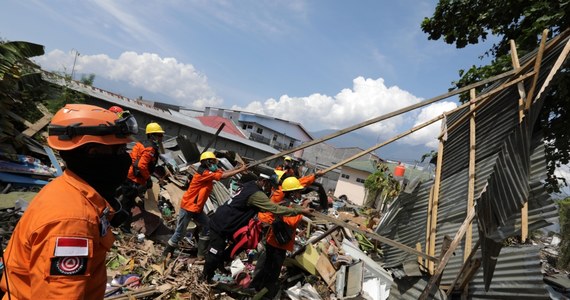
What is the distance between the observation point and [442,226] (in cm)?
373

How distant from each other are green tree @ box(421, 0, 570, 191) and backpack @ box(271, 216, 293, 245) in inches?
157

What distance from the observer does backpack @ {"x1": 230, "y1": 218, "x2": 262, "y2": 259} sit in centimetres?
540

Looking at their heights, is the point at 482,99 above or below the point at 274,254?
above

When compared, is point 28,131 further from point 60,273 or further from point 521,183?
point 521,183

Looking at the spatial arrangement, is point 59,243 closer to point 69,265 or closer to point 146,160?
point 69,265

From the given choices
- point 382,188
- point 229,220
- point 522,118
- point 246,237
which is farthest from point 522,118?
point 382,188

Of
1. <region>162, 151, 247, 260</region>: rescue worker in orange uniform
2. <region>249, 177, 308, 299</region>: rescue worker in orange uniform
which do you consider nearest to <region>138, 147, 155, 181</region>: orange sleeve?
<region>162, 151, 247, 260</region>: rescue worker in orange uniform

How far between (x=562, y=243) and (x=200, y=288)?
13.4m

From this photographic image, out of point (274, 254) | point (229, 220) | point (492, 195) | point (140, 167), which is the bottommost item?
point (274, 254)

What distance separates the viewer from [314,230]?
919 centimetres

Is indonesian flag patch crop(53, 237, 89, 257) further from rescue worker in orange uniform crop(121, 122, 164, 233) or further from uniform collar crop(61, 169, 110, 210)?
rescue worker in orange uniform crop(121, 122, 164, 233)

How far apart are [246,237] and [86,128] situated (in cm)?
412

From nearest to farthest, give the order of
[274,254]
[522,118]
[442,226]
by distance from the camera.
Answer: [522,118] < [442,226] < [274,254]

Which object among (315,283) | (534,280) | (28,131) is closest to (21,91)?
(28,131)
